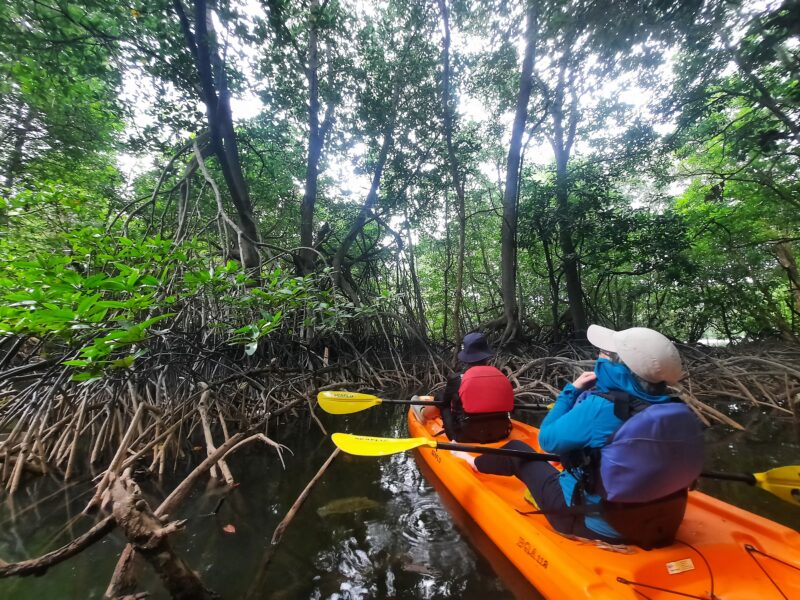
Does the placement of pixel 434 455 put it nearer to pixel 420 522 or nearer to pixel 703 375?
pixel 420 522

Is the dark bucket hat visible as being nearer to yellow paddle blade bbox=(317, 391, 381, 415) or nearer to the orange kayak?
yellow paddle blade bbox=(317, 391, 381, 415)

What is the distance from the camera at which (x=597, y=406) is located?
4.94ft

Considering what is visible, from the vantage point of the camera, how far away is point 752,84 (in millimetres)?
4832

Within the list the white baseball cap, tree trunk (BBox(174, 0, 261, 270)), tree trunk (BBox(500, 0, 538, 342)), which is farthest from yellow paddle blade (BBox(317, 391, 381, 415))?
tree trunk (BBox(500, 0, 538, 342))

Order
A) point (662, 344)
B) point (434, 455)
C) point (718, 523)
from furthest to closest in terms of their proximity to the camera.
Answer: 1. point (434, 455)
2. point (718, 523)
3. point (662, 344)

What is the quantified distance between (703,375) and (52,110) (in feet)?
36.6

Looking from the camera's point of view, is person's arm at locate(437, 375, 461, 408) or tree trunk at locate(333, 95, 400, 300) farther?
tree trunk at locate(333, 95, 400, 300)

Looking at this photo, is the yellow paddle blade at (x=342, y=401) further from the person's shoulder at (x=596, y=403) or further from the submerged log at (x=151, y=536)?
the person's shoulder at (x=596, y=403)

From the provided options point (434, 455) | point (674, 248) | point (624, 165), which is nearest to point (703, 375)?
point (674, 248)

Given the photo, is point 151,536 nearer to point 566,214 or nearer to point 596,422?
point 596,422

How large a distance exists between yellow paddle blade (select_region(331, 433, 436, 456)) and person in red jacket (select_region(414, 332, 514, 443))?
2.24 feet

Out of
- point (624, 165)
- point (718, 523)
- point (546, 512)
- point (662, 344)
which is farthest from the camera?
point (624, 165)

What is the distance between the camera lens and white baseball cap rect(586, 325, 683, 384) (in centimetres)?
137

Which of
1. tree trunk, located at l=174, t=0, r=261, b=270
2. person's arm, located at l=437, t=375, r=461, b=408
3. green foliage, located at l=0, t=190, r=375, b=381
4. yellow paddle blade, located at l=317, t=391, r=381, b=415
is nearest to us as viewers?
green foliage, located at l=0, t=190, r=375, b=381
